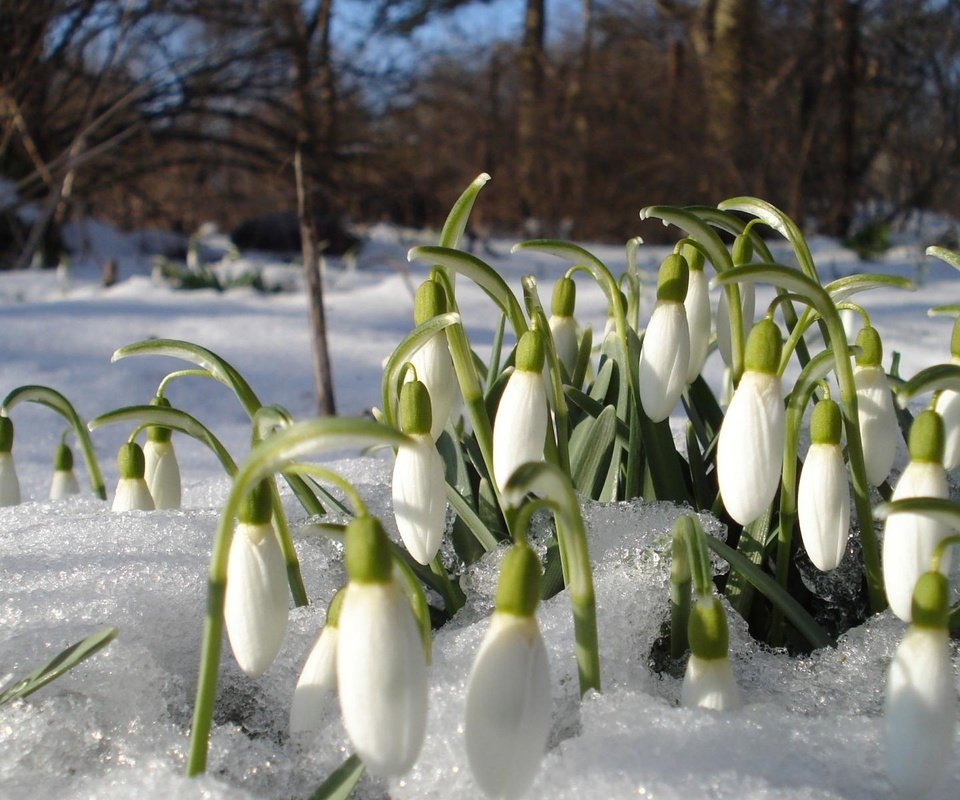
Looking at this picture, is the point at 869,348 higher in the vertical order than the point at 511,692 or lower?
higher

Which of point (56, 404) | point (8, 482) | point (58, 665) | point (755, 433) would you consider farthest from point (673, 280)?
point (8, 482)

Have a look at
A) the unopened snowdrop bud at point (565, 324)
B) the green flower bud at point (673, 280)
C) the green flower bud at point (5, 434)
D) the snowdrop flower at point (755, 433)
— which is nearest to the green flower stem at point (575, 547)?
the snowdrop flower at point (755, 433)

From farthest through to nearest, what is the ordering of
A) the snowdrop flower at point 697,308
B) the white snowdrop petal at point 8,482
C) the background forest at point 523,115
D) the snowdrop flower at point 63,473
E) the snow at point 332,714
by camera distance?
the background forest at point 523,115
the snowdrop flower at point 63,473
the white snowdrop petal at point 8,482
the snowdrop flower at point 697,308
the snow at point 332,714

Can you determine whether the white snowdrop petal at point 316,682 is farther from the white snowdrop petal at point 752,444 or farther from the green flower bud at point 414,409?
the white snowdrop petal at point 752,444

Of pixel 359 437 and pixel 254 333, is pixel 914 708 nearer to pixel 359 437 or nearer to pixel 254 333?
pixel 359 437

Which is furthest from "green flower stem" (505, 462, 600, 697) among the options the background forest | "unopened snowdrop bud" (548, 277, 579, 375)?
the background forest

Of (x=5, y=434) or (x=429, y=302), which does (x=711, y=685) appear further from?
(x=5, y=434)

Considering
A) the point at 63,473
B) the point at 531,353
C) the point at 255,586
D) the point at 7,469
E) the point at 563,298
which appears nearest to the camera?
the point at 255,586

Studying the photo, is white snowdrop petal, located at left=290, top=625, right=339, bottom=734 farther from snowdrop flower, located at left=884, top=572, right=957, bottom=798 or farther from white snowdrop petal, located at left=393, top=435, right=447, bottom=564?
snowdrop flower, located at left=884, top=572, right=957, bottom=798
